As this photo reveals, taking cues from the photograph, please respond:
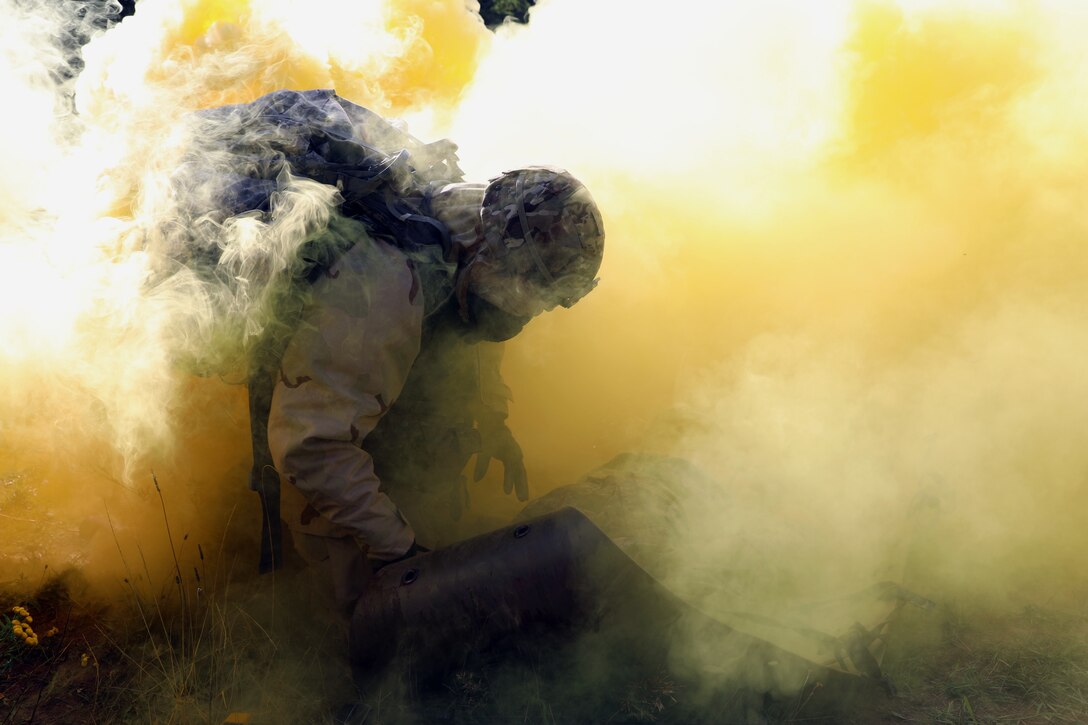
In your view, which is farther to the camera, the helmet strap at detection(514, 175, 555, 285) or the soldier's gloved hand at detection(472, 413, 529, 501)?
the soldier's gloved hand at detection(472, 413, 529, 501)

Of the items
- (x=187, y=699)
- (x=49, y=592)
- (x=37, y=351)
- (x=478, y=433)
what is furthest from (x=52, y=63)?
(x=187, y=699)

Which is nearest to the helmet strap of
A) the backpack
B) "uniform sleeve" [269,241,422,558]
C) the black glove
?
the backpack

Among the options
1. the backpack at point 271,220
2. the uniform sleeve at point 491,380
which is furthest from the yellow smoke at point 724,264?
the uniform sleeve at point 491,380

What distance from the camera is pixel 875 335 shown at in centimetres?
398

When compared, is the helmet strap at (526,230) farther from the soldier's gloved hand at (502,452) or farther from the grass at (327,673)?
the grass at (327,673)

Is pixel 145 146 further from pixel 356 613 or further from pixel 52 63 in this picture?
pixel 356 613

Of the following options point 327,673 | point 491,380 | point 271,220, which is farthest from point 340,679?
point 271,220

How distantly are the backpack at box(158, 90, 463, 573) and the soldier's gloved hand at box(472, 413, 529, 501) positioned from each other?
2.84 feet

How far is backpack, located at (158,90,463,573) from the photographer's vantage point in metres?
2.64

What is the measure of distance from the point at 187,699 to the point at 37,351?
59.4 inches

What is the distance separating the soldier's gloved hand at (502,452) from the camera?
3.54m

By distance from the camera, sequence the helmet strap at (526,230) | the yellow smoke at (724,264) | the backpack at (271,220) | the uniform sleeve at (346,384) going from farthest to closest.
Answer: the yellow smoke at (724,264)
the helmet strap at (526,230)
the backpack at (271,220)
the uniform sleeve at (346,384)

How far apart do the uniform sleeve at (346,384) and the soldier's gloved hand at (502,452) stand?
881mm

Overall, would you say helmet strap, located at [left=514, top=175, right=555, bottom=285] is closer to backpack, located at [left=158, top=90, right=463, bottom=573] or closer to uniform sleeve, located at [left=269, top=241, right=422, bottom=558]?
backpack, located at [left=158, top=90, right=463, bottom=573]
